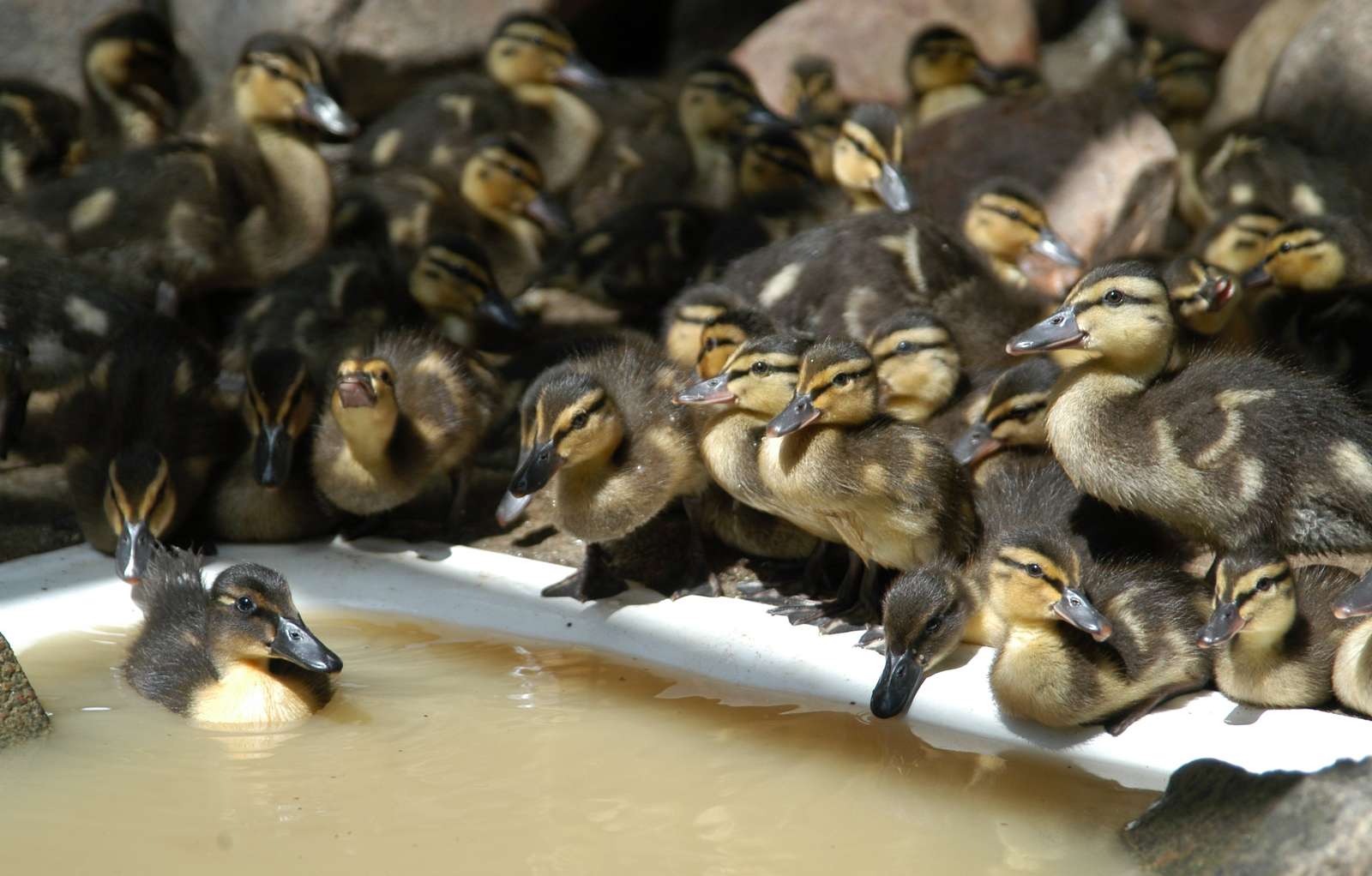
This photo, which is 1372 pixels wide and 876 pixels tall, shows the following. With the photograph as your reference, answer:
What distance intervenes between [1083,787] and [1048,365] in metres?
1.36

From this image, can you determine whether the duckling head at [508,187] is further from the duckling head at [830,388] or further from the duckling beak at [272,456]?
the duckling head at [830,388]

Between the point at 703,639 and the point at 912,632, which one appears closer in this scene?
the point at 912,632

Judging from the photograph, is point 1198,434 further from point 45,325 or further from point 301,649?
point 45,325

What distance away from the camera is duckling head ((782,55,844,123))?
8094 mm

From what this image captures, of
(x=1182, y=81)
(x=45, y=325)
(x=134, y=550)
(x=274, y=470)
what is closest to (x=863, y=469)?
(x=274, y=470)

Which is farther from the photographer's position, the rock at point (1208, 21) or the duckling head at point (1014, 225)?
the rock at point (1208, 21)

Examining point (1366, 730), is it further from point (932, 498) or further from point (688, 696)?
point (688, 696)

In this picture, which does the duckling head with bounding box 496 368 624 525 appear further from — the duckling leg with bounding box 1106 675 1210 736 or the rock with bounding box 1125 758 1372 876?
the rock with bounding box 1125 758 1372 876

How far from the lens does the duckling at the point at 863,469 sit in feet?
13.0

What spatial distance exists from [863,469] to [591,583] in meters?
0.93

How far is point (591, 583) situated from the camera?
14.9 feet

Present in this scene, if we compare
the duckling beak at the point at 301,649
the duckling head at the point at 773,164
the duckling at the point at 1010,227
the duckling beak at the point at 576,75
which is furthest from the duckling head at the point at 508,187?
the duckling beak at the point at 301,649

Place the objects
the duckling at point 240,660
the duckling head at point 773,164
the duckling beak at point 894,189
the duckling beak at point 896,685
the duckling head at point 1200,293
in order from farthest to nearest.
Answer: the duckling head at point 773,164 < the duckling beak at point 894,189 < the duckling head at point 1200,293 < the duckling at point 240,660 < the duckling beak at point 896,685

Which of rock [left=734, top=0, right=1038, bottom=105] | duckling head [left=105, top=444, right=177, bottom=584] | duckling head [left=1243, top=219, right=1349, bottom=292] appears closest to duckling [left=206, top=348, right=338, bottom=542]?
duckling head [left=105, top=444, right=177, bottom=584]
